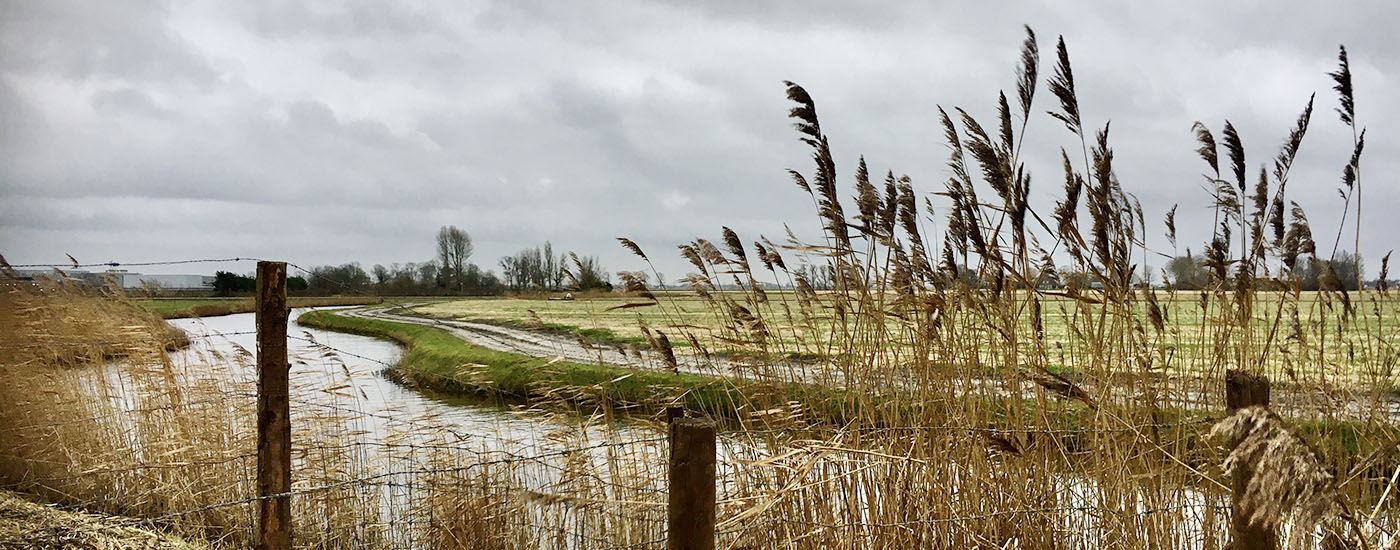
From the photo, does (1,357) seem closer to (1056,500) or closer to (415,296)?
(1056,500)

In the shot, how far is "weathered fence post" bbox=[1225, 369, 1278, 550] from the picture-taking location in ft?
9.33

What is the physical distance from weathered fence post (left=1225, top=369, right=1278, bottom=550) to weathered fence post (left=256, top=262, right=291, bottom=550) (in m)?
3.92

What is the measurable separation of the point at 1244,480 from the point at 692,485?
5.92ft

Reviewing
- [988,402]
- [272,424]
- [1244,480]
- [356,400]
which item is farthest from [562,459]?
[356,400]

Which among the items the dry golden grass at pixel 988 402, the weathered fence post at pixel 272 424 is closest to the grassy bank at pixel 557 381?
the dry golden grass at pixel 988 402

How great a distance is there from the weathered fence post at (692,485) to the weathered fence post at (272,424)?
2.59 metres

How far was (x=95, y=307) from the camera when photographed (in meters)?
9.31

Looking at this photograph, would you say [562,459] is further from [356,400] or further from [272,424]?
[356,400]

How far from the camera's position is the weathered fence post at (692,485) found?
7.97 feet

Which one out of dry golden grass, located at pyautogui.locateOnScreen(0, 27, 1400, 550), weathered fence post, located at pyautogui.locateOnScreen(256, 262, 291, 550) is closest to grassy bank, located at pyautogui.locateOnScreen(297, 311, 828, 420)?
dry golden grass, located at pyautogui.locateOnScreen(0, 27, 1400, 550)

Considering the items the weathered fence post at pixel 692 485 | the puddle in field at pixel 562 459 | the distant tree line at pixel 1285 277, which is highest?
the distant tree line at pixel 1285 277

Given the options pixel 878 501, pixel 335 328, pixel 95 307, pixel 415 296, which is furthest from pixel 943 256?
pixel 415 296

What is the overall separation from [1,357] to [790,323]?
789cm

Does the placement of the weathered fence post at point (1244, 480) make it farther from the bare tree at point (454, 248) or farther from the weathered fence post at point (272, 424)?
the bare tree at point (454, 248)
